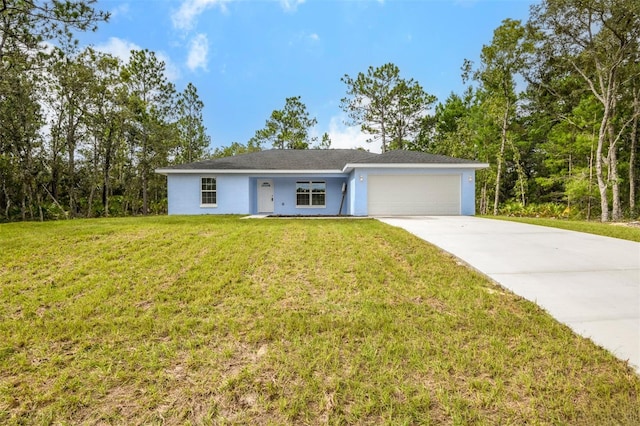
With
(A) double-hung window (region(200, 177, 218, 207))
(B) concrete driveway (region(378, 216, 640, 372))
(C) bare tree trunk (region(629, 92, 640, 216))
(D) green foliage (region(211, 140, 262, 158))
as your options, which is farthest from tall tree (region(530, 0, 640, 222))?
(D) green foliage (region(211, 140, 262, 158))

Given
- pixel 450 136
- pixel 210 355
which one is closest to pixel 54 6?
pixel 210 355

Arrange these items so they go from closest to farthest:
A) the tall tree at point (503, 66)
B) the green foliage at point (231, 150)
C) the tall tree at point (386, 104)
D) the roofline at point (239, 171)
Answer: the roofline at point (239, 171), the tall tree at point (503, 66), the tall tree at point (386, 104), the green foliage at point (231, 150)

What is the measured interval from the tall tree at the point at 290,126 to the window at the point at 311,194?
516 inches

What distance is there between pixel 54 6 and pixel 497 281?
10.8 meters

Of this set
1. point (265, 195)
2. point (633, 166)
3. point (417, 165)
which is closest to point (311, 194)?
point (265, 195)

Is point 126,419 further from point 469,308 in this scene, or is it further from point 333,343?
point 469,308

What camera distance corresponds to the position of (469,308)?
144 inches

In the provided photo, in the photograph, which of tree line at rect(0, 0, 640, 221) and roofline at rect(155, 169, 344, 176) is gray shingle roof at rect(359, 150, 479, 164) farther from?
tree line at rect(0, 0, 640, 221)

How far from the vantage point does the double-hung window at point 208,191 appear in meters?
15.8

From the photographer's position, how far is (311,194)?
1708 centimetres

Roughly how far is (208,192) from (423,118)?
63.1ft

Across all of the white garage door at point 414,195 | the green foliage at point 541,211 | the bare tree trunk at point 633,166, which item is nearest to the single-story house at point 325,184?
the white garage door at point 414,195

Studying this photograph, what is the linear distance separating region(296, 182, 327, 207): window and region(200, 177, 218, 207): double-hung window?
438cm

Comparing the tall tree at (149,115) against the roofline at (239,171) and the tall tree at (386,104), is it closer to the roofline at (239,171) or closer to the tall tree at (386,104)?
the roofline at (239,171)
